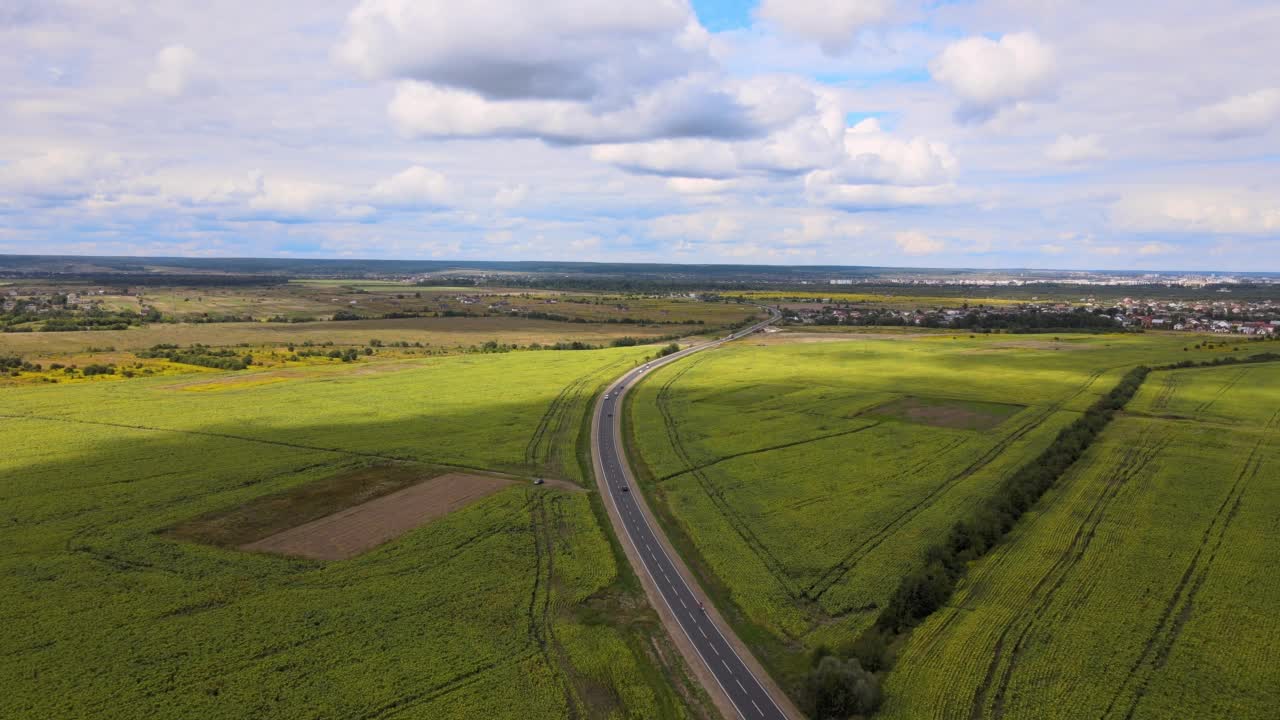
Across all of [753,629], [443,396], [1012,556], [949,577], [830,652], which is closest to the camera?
[830,652]

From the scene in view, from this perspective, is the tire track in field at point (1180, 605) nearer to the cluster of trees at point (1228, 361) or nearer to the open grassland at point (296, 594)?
the open grassland at point (296, 594)

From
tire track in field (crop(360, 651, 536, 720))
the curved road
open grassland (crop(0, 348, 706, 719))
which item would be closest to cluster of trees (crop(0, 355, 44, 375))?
open grassland (crop(0, 348, 706, 719))

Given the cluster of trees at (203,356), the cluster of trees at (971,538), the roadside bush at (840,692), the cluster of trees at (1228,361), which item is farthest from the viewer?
the cluster of trees at (203,356)

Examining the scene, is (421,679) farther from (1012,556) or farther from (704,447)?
(704,447)

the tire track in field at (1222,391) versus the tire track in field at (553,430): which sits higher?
the tire track in field at (1222,391)

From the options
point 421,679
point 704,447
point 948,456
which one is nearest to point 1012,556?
point 948,456

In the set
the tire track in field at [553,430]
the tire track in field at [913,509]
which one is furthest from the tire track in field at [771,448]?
the tire track in field at [553,430]

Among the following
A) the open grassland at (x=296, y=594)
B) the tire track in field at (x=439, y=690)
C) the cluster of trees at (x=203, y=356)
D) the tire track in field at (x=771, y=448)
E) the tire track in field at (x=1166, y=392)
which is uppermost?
the cluster of trees at (x=203, y=356)

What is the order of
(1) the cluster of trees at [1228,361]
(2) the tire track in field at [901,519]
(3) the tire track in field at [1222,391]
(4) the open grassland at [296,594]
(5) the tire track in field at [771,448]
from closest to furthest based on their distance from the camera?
(4) the open grassland at [296,594]
(2) the tire track in field at [901,519]
(5) the tire track in field at [771,448]
(3) the tire track in field at [1222,391]
(1) the cluster of trees at [1228,361]

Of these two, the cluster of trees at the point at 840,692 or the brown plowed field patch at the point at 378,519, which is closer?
the cluster of trees at the point at 840,692
